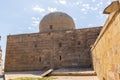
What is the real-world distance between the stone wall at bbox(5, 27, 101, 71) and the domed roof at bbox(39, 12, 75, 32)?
2.83 m

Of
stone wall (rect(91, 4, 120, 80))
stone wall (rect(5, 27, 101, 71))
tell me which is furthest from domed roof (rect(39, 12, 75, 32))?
stone wall (rect(91, 4, 120, 80))

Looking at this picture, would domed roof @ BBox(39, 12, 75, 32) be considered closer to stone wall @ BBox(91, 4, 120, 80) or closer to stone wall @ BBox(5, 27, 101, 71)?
stone wall @ BBox(5, 27, 101, 71)

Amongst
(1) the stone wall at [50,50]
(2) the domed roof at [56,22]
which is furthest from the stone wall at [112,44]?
(2) the domed roof at [56,22]

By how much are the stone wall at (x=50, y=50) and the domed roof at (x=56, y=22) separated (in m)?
2.83

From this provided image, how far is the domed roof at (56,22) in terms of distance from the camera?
17.5 m

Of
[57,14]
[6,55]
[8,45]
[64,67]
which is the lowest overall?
[64,67]

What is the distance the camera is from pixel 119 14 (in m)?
2.68

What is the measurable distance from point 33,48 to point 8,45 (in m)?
2.63

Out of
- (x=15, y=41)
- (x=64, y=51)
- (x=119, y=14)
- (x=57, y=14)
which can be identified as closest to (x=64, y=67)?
(x=64, y=51)

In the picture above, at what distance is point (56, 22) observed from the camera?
17.5 m

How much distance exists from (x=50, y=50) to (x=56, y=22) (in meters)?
4.17

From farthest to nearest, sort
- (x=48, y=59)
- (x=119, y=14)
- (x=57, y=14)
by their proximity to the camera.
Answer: (x=57, y=14)
(x=48, y=59)
(x=119, y=14)

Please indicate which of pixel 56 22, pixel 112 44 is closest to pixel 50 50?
Answer: pixel 56 22

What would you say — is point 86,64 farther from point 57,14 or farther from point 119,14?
point 119,14
